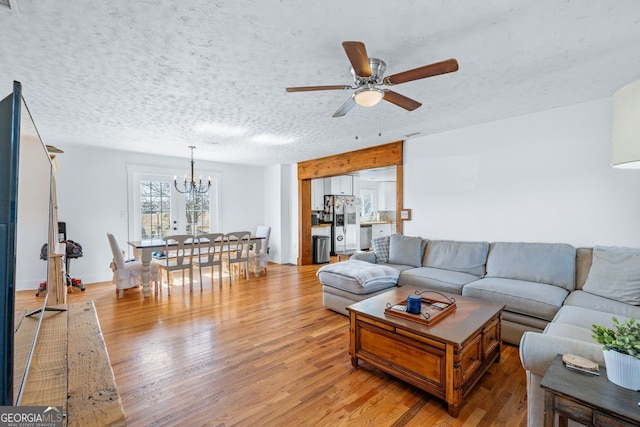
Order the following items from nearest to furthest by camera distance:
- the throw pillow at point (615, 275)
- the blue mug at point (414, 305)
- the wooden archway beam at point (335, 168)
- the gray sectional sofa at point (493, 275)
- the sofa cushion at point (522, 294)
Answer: the blue mug at point (414, 305) → the throw pillow at point (615, 275) → the sofa cushion at point (522, 294) → the gray sectional sofa at point (493, 275) → the wooden archway beam at point (335, 168)

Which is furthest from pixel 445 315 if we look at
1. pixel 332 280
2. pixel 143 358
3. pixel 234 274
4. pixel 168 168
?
pixel 168 168

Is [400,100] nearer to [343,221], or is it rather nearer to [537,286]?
[537,286]

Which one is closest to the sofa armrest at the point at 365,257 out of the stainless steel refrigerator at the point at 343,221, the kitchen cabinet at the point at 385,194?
the stainless steel refrigerator at the point at 343,221

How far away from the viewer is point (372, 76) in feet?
6.56

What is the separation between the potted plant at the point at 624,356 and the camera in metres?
1.09

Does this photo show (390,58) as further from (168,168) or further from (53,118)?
(168,168)

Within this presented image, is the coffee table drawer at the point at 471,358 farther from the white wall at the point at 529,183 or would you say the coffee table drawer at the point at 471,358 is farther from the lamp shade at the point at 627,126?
the white wall at the point at 529,183

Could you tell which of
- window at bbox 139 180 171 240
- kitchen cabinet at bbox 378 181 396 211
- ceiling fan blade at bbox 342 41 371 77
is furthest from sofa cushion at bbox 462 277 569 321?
kitchen cabinet at bbox 378 181 396 211

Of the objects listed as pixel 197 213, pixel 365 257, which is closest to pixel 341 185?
pixel 197 213

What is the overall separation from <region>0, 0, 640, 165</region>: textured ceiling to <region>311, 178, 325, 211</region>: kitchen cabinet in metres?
3.58

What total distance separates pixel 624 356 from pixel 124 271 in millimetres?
5207

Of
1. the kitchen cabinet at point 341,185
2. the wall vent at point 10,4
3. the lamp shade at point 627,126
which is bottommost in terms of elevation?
the lamp shade at point 627,126

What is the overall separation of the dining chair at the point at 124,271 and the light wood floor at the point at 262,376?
67 cm

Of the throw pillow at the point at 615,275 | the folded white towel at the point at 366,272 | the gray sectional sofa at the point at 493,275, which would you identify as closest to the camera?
the throw pillow at the point at 615,275
